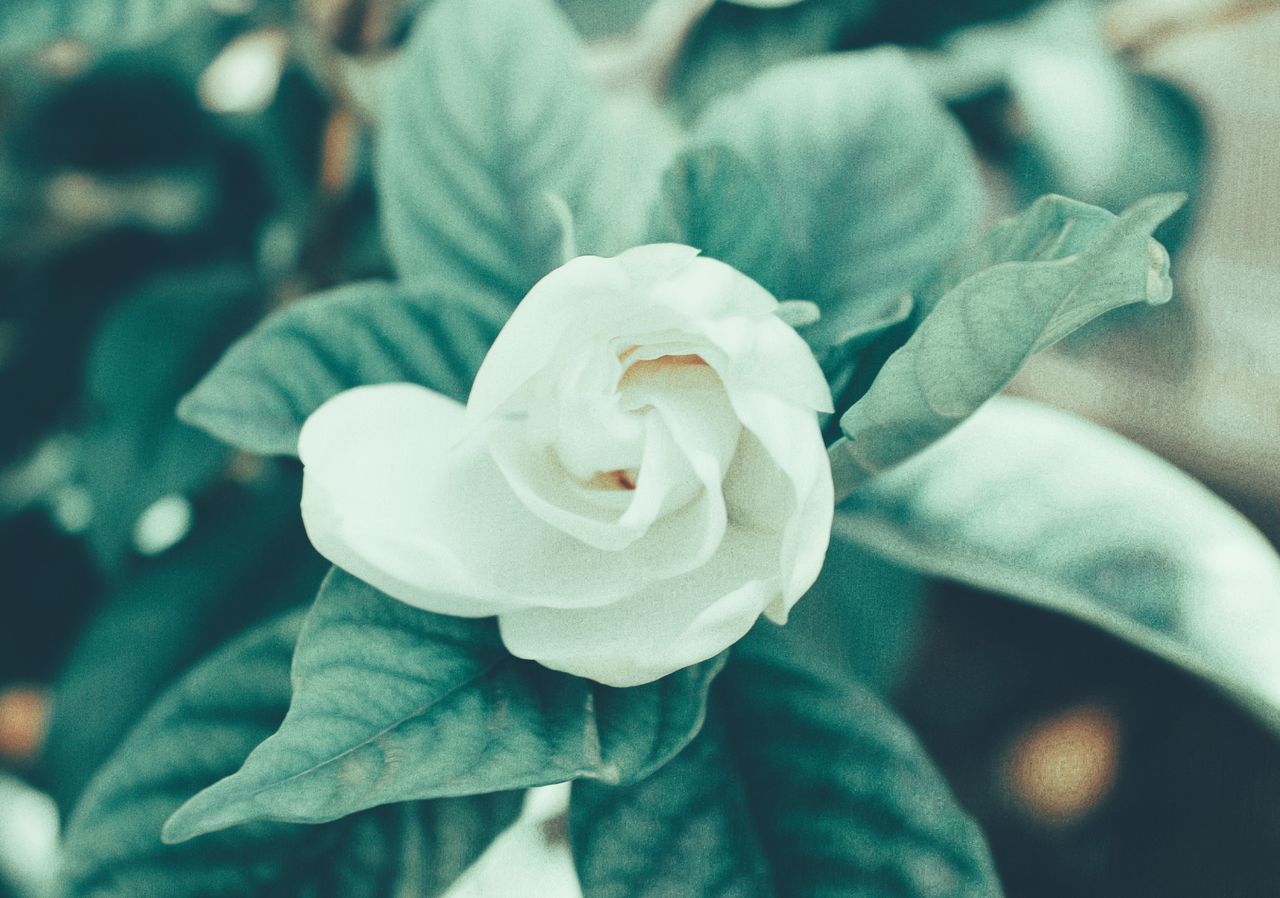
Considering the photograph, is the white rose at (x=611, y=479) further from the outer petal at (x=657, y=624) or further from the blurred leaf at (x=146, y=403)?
the blurred leaf at (x=146, y=403)

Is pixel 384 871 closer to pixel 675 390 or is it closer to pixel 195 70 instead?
pixel 675 390

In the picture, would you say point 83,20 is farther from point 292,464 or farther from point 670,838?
point 670,838

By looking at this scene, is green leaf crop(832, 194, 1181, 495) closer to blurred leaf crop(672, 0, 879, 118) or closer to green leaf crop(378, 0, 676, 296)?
green leaf crop(378, 0, 676, 296)

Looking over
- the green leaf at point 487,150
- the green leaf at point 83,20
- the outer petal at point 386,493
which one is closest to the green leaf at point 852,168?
the green leaf at point 487,150

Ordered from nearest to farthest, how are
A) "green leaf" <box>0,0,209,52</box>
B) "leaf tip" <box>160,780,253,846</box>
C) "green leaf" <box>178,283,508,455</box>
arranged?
"leaf tip" <box>160,780,253,846</box>
"green leaf" <box>178,283,508,455</box>
"green leaf" <box>0,0,209,52</box>

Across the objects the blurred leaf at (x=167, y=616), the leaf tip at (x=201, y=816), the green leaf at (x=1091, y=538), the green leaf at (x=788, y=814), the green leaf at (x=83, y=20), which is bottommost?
the blurred leaf at (x=167, y=616)

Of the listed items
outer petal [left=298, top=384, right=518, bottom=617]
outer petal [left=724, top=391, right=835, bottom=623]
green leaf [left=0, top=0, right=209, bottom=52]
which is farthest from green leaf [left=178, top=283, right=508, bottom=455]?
green leaf [left=0, top=0, right=209, bottom=52]
